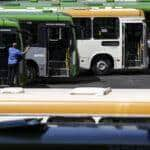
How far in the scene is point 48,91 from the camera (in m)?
6.56

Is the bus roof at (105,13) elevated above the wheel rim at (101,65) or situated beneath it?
elevated above

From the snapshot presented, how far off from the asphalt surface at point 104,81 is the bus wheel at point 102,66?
287 millimetres

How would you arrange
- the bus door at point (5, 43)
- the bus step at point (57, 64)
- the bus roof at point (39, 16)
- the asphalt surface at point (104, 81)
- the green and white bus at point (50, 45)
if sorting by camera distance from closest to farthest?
the bus door at point (5, 43), the asphalt surface at point (104, 81), the green and white bus at point (50, 45), the bus roof at point (39, 16), the bus step at point (57, 64)

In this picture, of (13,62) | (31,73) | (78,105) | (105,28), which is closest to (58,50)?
(31,73)

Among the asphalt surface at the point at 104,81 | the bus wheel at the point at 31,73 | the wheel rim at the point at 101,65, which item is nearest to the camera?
the asphalt surface at the point at 104,81

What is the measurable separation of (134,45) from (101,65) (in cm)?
161

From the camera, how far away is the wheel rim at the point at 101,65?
2817 centimetres

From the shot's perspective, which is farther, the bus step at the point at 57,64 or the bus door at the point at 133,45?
the bus door at the point at 133,45

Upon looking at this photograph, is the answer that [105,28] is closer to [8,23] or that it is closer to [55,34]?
[55,34]

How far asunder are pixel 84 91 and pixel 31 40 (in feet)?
62.0

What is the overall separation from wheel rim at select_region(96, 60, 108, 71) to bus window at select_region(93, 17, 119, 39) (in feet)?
3.32

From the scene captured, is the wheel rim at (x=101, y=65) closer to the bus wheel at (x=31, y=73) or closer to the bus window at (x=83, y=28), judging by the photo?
the bus window at (x=83, y=28)

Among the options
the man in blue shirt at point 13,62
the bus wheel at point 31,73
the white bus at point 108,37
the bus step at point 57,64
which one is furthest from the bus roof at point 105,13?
the man in blue shirt at point 13,62

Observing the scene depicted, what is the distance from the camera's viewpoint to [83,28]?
2789 cm
